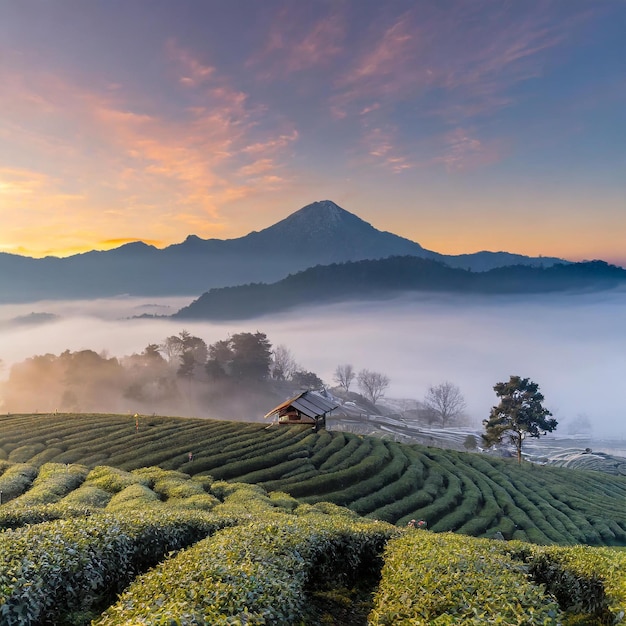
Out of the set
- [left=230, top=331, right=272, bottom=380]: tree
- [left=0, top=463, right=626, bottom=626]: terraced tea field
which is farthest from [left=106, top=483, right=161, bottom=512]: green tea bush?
[left=230, top=331, right=272, bottom=380]: tree

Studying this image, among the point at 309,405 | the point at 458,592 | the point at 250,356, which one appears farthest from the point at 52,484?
the point at 250,356

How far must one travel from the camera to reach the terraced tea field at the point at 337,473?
3488 centimetres

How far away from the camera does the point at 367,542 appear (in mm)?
13977

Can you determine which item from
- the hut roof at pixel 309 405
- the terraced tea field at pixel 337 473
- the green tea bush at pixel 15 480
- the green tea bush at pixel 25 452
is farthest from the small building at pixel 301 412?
the green tea bush at pixel 15 480

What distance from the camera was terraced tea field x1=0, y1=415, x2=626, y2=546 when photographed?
114ft

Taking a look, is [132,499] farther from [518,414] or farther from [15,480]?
[518,414]

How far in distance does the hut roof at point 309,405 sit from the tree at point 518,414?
24.4 meters

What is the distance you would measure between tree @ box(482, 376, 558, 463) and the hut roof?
2445 cm

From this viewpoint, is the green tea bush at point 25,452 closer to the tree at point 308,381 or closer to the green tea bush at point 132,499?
the green tea bush at point 132,499

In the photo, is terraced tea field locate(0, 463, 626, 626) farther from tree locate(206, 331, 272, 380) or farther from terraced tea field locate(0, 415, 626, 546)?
tree locate(206, 331, 272, 380)

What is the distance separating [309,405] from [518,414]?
30.9 meters

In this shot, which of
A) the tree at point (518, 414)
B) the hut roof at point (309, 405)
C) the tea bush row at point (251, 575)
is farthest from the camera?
the tree at point (518, 414)

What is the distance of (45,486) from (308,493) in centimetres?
1921

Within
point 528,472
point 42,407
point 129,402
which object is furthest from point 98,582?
point 42,407
